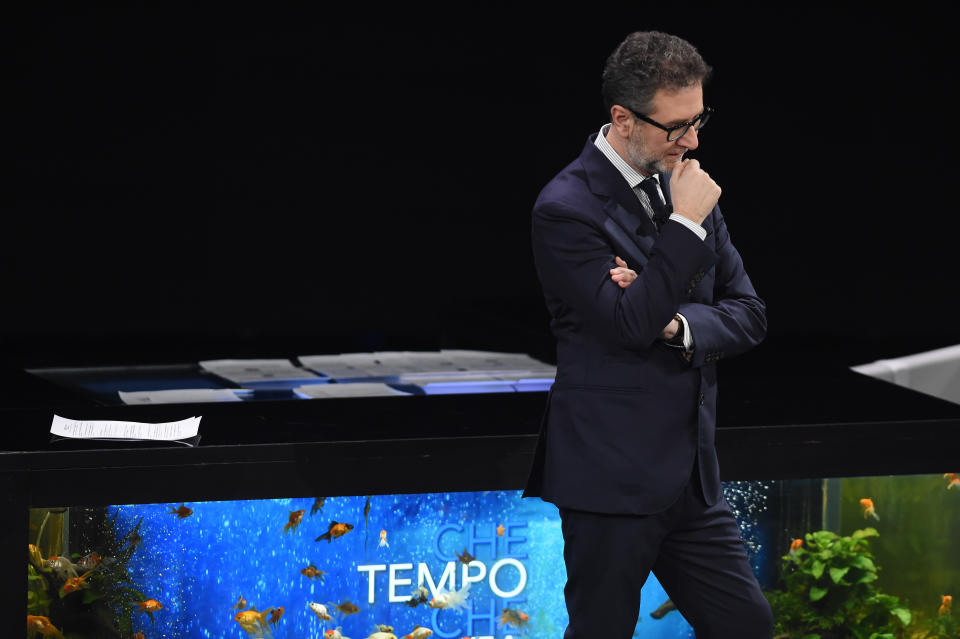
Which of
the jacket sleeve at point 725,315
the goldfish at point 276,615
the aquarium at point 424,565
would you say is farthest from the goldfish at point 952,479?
the goldfish at point 276,615

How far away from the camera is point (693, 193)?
2.31 metres

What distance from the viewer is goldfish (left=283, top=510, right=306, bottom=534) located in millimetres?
2871

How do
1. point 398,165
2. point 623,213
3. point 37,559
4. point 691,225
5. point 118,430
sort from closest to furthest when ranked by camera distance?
point 691,225 < point 623,213 < point 37,559 < point 118,430 < point 398,165

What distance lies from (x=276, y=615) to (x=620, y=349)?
1044mm

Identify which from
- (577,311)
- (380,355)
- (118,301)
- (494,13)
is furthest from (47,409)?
(494,13)

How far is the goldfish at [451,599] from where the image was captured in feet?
9.66

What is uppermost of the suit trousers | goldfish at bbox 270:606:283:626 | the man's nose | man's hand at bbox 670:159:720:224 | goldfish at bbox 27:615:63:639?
the man's nose

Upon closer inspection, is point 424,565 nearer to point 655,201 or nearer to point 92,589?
point 92,589

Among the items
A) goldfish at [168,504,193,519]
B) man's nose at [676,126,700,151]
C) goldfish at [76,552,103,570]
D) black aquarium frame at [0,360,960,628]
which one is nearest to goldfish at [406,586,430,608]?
black aquarium frame at [0,360,960,628]

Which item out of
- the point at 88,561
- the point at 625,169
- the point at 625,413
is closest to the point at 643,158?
the point at 625,169

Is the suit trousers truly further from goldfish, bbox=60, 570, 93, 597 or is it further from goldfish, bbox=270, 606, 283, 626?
goldfish, bbox=60, 570, 93, 597

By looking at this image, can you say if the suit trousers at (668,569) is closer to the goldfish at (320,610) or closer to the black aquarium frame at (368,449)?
the black aquarium frame at (368,449)

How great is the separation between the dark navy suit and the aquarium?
57cm

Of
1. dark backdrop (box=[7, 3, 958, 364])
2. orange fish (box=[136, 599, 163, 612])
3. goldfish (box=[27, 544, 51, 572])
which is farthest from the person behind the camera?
dark backdrop (box=[7, 3, 958, 364])
